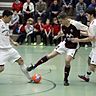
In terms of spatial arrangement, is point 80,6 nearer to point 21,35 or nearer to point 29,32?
point 29,32

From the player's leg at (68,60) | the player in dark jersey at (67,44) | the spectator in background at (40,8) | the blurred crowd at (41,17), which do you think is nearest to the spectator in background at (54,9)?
the blurred crowd at (41,17)

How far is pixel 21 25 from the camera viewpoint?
18406 mm

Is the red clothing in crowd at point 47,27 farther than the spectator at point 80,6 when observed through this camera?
No

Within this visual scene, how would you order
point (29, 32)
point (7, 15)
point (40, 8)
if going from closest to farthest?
point (7, 15)
point (29, 32)
point (40, 8)

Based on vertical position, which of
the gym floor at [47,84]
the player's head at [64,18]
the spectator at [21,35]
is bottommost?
the spectator at [21,35]

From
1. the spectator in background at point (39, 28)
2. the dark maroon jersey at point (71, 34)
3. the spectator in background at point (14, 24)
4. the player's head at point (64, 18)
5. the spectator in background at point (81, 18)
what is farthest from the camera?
the spectator in background at point (14, 24)

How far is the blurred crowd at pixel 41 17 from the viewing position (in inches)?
702

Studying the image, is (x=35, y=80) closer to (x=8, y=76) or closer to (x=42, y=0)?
(x=8, y=76)

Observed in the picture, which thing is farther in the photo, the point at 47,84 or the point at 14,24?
the point at 14,24

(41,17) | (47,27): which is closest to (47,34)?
(47,27)

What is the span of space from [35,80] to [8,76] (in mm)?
1126

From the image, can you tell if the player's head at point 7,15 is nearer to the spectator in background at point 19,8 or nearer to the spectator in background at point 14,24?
the spectator in background at point 14,24

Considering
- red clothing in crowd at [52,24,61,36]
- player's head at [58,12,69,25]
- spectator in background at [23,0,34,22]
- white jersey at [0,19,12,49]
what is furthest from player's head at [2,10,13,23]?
spectator in background at [23,0,34,22]

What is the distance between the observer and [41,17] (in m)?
18.8
